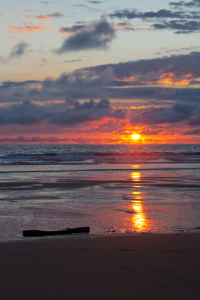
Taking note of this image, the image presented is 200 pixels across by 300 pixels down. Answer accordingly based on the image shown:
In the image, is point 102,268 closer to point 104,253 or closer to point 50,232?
point 104,253

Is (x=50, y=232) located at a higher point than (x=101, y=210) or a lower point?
higher

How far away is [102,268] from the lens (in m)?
5.21

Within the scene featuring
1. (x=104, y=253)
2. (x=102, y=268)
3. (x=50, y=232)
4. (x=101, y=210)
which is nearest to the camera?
(x=102, y=268)

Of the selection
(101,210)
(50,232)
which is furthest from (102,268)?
(101,210)

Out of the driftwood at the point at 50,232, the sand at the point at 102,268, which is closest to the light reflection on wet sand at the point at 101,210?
the driftwood at the point at 50,232

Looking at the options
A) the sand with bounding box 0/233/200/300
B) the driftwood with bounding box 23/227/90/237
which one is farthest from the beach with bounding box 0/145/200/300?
the driftwood with bounding box 23/227/90/237

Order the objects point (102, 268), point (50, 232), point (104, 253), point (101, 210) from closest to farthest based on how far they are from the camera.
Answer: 1. point (102, 268)
2. point (104, 253)
3. point (50, 232)
4. point (101, 210)

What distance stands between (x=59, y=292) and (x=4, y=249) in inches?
80.9

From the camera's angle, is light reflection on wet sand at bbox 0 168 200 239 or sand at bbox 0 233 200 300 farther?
light reflection on wet sand at bbox 0 168 200 239

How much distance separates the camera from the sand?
4.41 m

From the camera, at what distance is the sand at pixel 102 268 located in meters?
4.41

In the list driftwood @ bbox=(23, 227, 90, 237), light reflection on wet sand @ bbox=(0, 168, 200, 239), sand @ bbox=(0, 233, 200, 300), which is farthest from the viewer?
light reflection on wet sand @ bbox=(0, 168, 200, 239)

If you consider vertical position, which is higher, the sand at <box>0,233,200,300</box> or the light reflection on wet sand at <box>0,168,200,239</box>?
the sand at <box>0,233,200,300</box>

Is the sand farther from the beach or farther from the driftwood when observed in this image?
the driftwood
